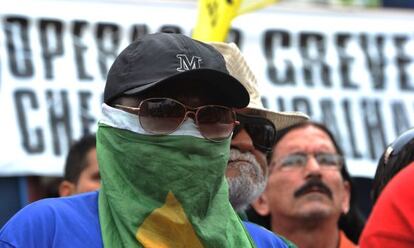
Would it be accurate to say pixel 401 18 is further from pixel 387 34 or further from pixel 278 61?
pixel 278 61

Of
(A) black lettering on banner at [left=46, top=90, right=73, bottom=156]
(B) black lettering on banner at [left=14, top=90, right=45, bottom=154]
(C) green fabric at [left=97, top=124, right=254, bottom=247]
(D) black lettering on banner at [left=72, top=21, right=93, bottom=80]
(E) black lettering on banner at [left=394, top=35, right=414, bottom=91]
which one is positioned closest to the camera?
(C) green fabric at [left=97, top=124, right=254, bottom=247]

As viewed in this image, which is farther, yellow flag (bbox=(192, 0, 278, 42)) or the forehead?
the forehead

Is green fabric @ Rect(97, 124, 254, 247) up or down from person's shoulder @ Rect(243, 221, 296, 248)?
up

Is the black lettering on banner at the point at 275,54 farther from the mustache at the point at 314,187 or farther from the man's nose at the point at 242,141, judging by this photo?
the man's nose at the point at 242,141

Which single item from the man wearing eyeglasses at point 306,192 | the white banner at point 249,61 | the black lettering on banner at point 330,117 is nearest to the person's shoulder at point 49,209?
the man wearing eyeglasses at point 306,192

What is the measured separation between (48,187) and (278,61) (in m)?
1.43

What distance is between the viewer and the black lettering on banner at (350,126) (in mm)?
6154

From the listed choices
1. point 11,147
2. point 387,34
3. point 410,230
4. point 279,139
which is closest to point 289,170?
point 279,139

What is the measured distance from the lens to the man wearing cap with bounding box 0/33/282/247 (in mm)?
A: 2473

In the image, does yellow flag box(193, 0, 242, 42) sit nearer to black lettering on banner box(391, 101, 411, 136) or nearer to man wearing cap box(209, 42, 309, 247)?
man wearing cap box(209, 42, 309, 247)

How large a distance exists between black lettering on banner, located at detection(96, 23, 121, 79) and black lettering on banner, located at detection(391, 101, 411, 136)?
5.56 feet

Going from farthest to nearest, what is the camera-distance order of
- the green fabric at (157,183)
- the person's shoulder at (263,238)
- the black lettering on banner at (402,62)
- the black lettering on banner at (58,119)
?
the black lettering on banner at (402,62) → the black lettering on banner at (58,119) → the person's shoulder at (263,238) → the green fabric at (157,183)

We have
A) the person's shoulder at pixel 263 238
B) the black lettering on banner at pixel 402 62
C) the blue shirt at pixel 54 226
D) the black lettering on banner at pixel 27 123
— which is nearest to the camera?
the blue shirt at pixel 54 226

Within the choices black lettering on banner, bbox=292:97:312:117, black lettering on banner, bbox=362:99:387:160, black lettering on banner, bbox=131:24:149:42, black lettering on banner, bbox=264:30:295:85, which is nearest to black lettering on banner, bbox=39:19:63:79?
black lettering on banner, bbox=131:24:149:42
